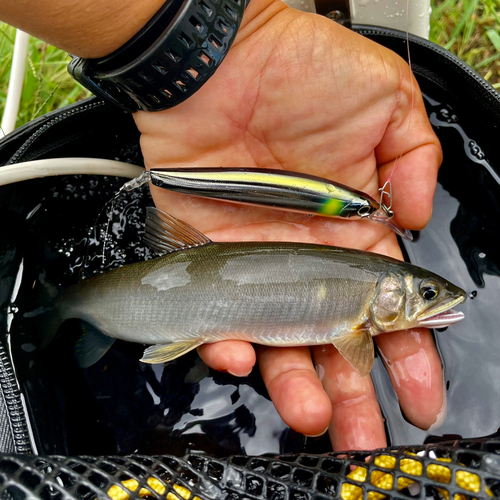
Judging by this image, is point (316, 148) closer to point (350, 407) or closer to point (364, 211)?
point (364, 211)

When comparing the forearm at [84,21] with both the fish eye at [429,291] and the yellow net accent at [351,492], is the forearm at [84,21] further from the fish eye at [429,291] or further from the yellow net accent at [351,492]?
the yellow net accent at [351,492]

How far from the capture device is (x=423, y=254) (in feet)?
9.30

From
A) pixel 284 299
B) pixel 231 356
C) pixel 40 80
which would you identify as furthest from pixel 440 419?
pixel 40 80

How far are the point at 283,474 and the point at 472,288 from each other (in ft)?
5.00

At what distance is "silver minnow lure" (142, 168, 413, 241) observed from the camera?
2541 mm

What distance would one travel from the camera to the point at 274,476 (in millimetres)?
1869

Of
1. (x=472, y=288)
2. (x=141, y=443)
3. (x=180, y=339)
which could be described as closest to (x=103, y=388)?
(x=141, y=443)

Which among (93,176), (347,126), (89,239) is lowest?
(89,239)

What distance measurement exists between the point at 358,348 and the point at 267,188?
980mm

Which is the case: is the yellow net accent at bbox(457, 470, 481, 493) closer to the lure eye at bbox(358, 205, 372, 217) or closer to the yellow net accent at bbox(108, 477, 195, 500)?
the yellow net accent at bbox(108, 477, 195, 500)

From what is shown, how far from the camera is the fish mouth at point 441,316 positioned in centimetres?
234

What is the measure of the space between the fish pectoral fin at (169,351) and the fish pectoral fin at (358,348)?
2.39ft

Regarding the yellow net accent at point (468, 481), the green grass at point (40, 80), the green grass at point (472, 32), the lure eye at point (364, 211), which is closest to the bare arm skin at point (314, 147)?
the lure eye at point (364, 211)

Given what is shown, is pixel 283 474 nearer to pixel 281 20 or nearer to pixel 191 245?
pixel 191 245
